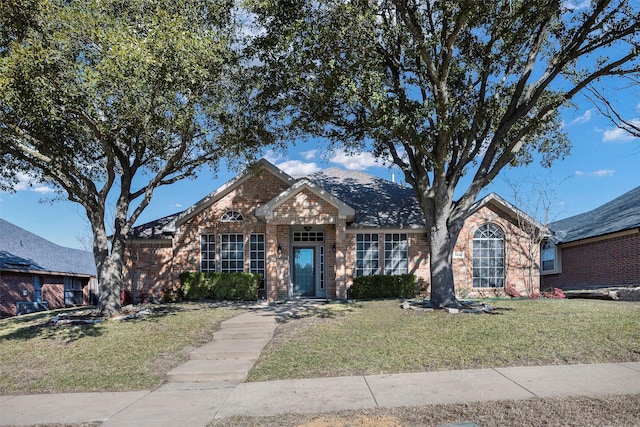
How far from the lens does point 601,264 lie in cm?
1838

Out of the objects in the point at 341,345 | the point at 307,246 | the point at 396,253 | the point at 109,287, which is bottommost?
the point at 341,345

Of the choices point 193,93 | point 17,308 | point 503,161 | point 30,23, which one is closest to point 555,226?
point 503,161

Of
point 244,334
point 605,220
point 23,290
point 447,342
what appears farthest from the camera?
point 23,290

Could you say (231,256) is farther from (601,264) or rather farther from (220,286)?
(601,264)

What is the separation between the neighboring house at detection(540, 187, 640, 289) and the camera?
54.7ft

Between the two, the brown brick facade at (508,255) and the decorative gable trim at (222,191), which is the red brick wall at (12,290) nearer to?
the decorative gable trim at (222,191)

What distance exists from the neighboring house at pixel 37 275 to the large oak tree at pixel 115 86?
9.61 m

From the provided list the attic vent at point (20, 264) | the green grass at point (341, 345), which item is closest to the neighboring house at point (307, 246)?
the green grass at point (341, 345)

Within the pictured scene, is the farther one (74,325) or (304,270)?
(304,270)

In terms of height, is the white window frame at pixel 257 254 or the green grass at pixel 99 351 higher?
the white window frame at pixel 257 254

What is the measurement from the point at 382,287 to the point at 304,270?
124 inches

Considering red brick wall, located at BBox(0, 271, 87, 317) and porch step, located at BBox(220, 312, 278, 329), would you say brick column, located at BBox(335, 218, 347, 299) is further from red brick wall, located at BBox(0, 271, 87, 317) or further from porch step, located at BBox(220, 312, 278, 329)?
red brick wall, located at BBox(0, 271, 87, 317)

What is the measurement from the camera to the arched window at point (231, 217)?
17.4 m

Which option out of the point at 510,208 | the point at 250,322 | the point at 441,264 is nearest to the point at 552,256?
the point at 510,208
